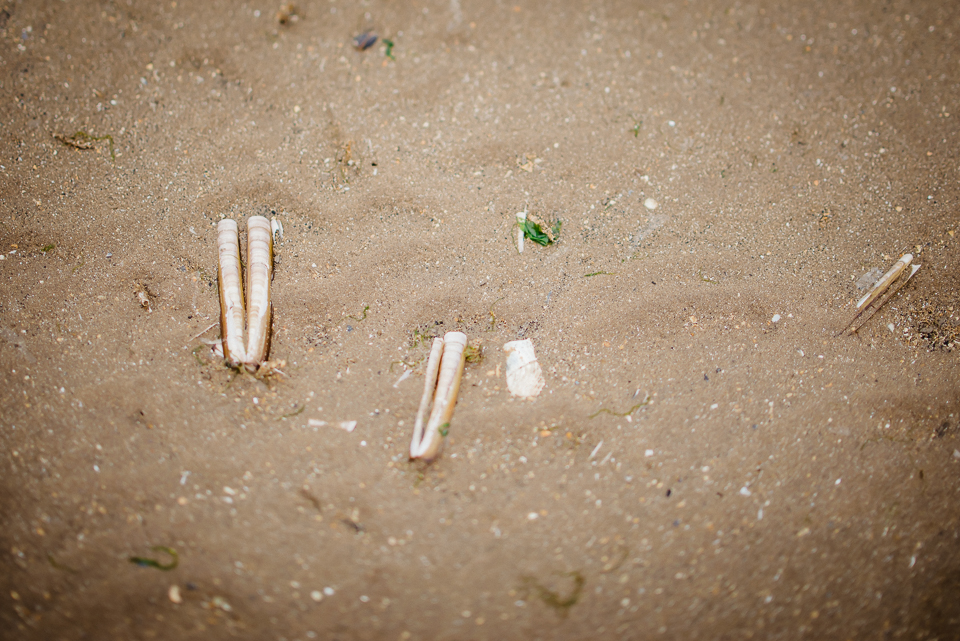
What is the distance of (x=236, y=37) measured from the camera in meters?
3.78

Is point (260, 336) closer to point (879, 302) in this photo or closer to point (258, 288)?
point (258, 288)

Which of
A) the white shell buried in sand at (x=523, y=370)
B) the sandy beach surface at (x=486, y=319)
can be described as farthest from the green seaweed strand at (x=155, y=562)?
the white shell buried in sand at (x=523, y=370)

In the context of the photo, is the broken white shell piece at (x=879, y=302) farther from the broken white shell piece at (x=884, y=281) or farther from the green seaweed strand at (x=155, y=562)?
the green seaweed strand at (x=155, y=562)

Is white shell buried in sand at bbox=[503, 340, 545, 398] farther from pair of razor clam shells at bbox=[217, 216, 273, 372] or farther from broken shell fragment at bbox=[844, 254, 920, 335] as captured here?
broken shell fragment at bbox=[844, 254, 920, 335]

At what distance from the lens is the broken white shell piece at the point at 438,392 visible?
2889mm

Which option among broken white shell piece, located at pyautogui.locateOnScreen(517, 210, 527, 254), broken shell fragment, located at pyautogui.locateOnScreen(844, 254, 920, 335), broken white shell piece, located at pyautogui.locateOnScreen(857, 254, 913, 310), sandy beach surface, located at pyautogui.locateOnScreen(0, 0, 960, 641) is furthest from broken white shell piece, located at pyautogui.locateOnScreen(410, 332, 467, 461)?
broken white shell piece, located at pyautogui.locateOnScreen(857, 254, 913, 310)

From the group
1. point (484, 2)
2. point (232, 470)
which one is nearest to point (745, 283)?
point (484, 2)

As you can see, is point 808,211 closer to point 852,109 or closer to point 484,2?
point 852,109

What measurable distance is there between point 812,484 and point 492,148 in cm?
293

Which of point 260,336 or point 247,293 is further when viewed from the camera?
point 247,293

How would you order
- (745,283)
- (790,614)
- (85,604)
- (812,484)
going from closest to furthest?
(85,604) → (790,614) → (812,484) → (745,283)

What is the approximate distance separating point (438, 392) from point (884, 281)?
120 inches

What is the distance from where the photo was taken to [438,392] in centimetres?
302

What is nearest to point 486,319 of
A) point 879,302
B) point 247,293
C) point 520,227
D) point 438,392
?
point 438,392
